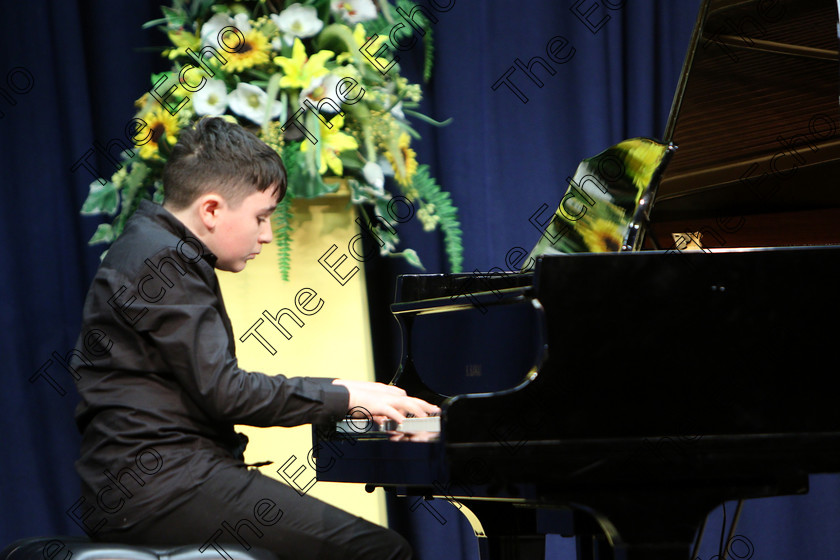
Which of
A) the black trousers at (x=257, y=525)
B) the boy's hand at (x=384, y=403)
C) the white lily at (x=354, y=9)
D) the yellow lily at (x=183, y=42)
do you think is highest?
the white lily at (x=354, y=9)

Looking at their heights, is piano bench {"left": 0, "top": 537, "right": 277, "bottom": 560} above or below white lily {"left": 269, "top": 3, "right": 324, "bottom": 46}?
below

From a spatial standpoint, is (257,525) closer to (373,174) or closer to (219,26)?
(373,174)

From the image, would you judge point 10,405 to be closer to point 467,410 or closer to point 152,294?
point 152,294

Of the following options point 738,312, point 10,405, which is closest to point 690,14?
point 738,312

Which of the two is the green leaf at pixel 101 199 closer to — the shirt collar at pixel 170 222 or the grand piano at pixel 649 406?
the shirt collar at pixel 170 222

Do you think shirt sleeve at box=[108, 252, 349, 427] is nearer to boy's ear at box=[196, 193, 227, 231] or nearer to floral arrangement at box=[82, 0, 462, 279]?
boy's ear at box=[196, 193, 227, 231]

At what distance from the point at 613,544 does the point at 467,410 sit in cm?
31

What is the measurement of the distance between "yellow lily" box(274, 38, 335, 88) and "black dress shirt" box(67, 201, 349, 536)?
76 cm

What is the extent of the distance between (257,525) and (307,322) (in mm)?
966

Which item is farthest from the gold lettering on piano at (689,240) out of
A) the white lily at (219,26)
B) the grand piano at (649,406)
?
the white lily at (219,26)

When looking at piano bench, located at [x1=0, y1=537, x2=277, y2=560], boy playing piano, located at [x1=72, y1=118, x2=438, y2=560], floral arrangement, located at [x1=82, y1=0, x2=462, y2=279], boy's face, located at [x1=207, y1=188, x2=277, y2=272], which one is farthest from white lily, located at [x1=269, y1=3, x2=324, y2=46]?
piano bench, located at [x1=0, y1=537, x2=277, y2=560]

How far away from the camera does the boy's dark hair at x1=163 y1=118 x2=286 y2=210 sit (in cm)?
184

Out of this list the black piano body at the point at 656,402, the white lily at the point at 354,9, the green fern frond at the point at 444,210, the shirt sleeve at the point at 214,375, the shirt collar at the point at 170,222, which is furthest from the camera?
the green fern frond at the point at 444,210

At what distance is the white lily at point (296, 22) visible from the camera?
7.71 ft
